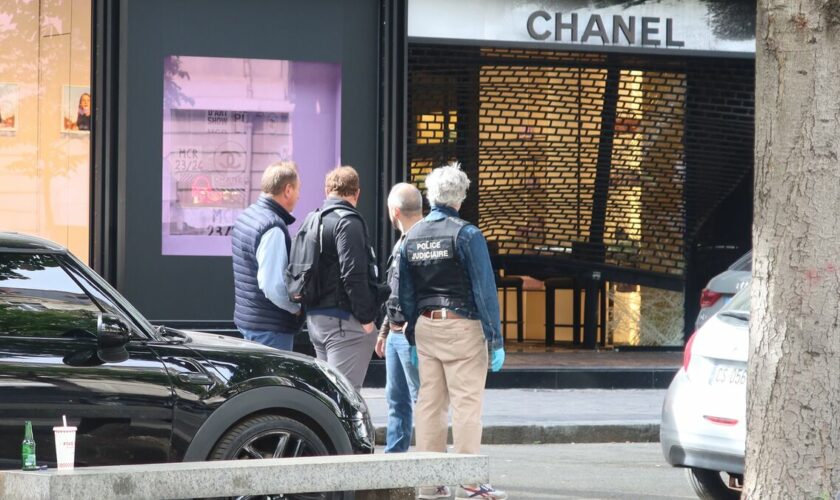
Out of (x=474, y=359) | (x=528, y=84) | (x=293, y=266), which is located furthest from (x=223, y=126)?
(x=474, y=359)

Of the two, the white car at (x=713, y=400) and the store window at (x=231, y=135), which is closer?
the white car at (x=713, y=400)

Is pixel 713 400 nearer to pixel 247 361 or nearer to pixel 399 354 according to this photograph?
pixel 399 354

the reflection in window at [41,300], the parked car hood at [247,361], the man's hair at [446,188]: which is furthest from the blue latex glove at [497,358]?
the reflection in window at [41,300]

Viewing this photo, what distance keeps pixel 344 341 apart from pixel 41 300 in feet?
8.33

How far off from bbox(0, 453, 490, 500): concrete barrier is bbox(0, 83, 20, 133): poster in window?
8.95 meters

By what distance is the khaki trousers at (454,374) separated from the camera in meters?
7.95

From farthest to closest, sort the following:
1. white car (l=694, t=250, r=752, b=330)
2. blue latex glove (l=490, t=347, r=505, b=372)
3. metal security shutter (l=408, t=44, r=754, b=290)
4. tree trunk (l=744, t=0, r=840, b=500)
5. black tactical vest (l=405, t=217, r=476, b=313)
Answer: metal security shutter (l=408, t=44, r=754, b=290) → white car (l=694, t=250, r=752, b=330) → black tactical vest (l=405, t=217, r=476, b=313) → blue latex glove (l=490, t=347, r=505, b=372) → tree trunk (l=744, t=0, r=840, b=500)

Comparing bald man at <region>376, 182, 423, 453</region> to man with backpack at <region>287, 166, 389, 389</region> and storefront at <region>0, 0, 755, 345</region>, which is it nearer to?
man with backpack at <region>287, 166, 389, 389</region>

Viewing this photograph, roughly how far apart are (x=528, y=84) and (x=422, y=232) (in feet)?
25.3

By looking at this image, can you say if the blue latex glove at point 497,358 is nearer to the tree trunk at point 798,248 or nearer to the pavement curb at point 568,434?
the tree trunk at point 798,248

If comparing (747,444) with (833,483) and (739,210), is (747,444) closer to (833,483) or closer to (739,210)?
(833,483)

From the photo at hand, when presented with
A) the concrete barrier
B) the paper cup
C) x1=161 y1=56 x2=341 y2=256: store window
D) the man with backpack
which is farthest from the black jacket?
x1=161 y1=56 x2=341 y2=256: store window

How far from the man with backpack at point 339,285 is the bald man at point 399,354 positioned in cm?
14

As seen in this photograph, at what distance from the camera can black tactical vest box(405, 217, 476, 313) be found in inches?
312
